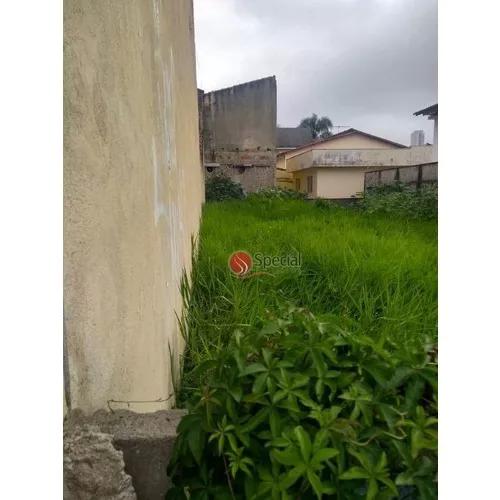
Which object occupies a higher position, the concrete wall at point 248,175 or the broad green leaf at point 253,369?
the concrete wall at point 248,175

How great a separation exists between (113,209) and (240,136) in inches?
218

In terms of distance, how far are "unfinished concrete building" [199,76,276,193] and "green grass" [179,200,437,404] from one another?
74.5 inches

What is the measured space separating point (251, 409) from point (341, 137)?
240 cm

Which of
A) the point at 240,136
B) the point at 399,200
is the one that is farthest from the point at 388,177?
the point at 240,136

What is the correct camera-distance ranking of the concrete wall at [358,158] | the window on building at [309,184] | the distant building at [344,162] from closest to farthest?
the distant building at [344,162] < the concrete wall at [358,158] < the window on building at [309,184]

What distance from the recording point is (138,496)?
1031mm

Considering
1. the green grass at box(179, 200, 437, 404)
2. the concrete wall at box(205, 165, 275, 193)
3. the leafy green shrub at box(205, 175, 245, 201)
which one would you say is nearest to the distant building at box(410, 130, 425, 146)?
the green grass at box(179, 200, 437, 404)

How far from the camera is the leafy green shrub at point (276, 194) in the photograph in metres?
4.43

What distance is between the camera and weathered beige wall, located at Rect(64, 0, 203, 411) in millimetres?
866

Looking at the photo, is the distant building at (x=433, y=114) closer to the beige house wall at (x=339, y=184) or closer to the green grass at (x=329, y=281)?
the green grass at (x=329, y=281)

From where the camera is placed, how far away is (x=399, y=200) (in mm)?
3490

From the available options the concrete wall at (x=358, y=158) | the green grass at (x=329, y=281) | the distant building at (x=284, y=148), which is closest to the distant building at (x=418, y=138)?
the green grass at (x=329, y=281)

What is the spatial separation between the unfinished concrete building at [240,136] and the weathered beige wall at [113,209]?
345 centimetres
